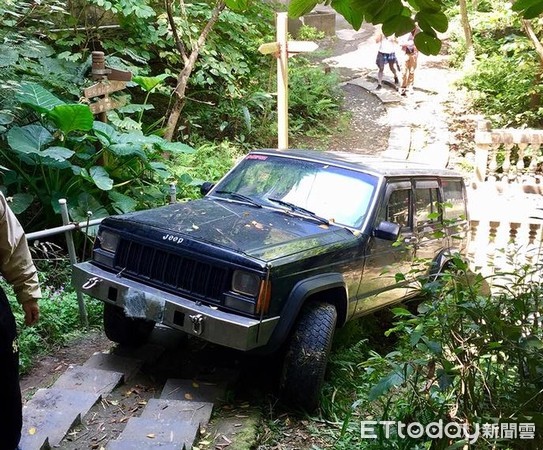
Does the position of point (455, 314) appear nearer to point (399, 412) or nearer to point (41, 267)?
point (399, 412)

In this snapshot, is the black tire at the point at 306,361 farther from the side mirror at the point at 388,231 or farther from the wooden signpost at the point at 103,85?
the wooden signpost at the point at 103,85

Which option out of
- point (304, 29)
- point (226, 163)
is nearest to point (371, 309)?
point (226, 163)

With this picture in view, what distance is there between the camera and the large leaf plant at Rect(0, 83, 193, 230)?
6395 millimetres

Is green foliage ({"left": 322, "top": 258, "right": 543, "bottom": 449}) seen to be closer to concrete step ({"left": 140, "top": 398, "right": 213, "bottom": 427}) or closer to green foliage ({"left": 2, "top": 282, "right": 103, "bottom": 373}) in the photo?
concrete step ({"left": 140, "top": 398, "right": 213, "bottom": 427})

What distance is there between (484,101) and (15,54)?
1095 cm

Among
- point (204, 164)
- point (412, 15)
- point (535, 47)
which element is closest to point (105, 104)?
point (204, 164)

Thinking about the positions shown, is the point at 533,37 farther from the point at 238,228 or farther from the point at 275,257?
the point at 275,257

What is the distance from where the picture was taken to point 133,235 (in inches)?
167

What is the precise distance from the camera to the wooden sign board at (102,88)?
7.00m

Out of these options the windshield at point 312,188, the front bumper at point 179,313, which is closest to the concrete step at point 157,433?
the front bumper at point 179,313
